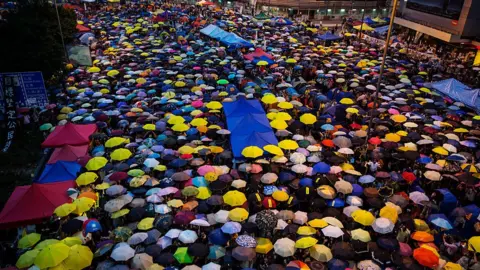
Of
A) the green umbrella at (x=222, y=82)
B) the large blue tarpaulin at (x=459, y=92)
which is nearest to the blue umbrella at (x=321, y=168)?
the green umbrella at (x=222, y=82)

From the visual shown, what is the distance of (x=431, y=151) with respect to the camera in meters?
15.1

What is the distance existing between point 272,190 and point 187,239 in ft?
11.2

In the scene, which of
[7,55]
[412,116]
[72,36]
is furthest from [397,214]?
[72,36]

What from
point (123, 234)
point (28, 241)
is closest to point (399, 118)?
point (123, 234)

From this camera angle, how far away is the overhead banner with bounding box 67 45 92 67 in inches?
1062

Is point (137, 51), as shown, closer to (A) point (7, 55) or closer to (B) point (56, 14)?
(B) point (56, 14)

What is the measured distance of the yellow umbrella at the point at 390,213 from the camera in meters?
10.6

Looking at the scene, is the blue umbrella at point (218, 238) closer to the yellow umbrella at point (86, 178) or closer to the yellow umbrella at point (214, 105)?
the yellow umbrella at point (86, 178)

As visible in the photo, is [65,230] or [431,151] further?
[431,151]

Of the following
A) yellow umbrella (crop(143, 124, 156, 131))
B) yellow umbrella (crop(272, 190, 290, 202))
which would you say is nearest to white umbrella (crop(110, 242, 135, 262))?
yellow umbrella (crop(272, 190, 290, 202))

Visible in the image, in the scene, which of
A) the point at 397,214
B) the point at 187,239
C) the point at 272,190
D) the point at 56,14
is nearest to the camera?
the point at 187,239

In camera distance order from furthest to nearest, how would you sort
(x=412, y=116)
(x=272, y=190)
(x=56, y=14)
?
(x=56, y=14), (x=412, y=116), (x=272, y=190)

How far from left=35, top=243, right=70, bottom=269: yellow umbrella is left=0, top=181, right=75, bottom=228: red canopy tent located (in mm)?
2442

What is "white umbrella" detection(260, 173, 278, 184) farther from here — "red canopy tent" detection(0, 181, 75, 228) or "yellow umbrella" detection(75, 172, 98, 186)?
"red canopy tent" detection(0, 181, 75, 228)
